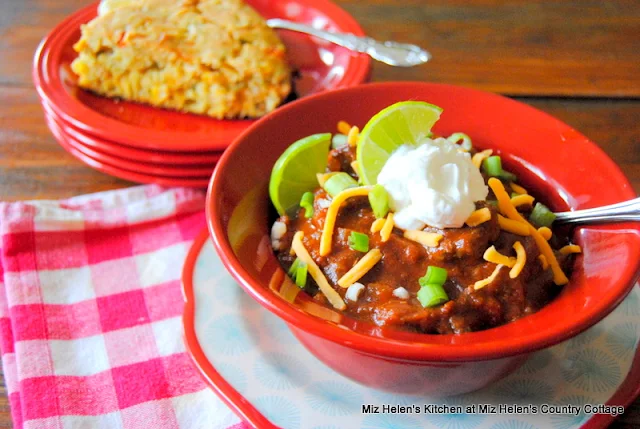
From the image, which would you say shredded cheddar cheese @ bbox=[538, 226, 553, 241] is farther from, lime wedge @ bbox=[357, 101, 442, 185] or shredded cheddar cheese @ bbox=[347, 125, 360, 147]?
shredded cheddar cheese @ bbox=[347, 125, 360, 147]

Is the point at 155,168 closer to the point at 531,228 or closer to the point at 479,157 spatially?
the point at 479,157

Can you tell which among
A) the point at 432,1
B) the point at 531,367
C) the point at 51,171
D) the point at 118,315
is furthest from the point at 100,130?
the point at 432,1

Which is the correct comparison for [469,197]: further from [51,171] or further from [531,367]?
[51,171]

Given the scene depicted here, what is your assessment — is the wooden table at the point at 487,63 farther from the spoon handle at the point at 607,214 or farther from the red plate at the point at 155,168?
the spoon handle at the point at 607,214

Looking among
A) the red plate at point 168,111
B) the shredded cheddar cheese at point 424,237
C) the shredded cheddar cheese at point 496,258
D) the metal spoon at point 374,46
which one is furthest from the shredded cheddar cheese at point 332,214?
the metal spoon at point 374,46

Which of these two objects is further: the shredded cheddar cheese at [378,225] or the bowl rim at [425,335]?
the shredded cheddar cheese at [378,225]

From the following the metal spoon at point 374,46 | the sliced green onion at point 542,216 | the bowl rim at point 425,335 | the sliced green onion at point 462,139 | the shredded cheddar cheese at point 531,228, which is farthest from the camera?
the metal spoon at point 374,46

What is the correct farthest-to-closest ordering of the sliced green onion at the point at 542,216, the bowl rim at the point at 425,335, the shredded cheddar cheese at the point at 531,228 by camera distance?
the sliced green onion at the point at 542,216 → the shredded cheddar cheese at the point at 531,228 → the bowl rim at the point at 425,335
